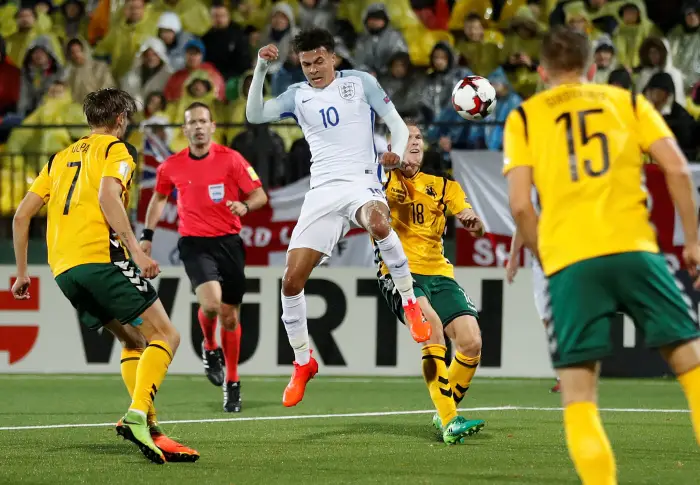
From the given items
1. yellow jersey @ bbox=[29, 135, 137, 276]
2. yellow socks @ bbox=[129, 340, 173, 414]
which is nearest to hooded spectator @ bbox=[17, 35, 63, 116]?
yellow jersey @ bbox=[29, 135, 137, 276]

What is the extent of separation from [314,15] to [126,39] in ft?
9.11

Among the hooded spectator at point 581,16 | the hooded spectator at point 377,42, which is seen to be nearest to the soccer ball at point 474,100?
the hooded spectator at point 581,16

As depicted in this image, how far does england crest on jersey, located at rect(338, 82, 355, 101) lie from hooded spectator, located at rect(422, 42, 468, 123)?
21.7ft

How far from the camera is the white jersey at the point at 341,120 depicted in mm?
8125

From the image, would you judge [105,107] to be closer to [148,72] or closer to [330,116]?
[330,116]

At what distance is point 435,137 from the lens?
1392 centimetres

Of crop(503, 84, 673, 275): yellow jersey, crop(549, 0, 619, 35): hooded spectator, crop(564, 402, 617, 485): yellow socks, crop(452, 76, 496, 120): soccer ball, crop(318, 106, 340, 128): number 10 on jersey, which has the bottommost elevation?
crop(564, 402, 617, 485): yellow socks

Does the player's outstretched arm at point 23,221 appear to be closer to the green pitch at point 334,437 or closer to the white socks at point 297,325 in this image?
the green pitch at point 334,437

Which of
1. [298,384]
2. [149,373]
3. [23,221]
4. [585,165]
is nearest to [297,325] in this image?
[298,384]

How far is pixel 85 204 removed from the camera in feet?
22.7

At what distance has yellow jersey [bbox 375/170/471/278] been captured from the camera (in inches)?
335

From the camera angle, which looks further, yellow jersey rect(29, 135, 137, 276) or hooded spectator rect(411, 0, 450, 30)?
hooded spectator rect(411, 0, 450, 30)

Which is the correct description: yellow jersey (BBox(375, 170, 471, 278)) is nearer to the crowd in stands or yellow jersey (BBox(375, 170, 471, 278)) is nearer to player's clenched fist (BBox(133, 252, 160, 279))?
player's clenched fist (BBox(133, 252, 160, 279))

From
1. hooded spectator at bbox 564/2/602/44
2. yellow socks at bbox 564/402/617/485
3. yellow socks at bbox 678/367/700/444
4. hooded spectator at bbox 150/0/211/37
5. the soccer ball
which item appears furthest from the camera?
hooded spectator at bbox 150/0/211/37
